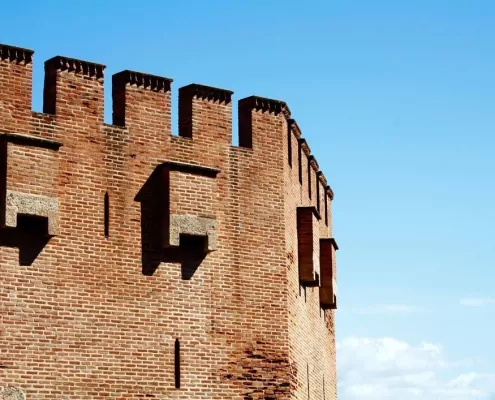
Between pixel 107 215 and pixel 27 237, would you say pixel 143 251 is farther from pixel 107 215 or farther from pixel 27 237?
pixel 27 237

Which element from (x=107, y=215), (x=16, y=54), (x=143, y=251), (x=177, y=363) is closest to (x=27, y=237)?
(x=107, y=215)

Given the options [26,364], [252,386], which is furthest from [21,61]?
[252,386]

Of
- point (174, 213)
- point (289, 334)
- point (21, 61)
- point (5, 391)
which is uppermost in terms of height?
point (21, 61)

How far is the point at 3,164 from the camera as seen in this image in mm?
16312

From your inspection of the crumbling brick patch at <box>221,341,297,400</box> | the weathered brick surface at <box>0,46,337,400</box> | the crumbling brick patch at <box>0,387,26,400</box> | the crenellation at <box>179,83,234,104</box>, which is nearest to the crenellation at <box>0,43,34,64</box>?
the weathered brick surface at <box>0,46,337,400</box>

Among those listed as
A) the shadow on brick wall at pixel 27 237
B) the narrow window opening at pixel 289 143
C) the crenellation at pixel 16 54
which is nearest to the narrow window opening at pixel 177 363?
the shadow on brick wall at pixel 27 237

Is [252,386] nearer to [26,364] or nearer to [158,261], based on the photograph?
[158,261]

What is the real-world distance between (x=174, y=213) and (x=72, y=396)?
130 inches

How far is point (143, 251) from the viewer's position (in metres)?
17.5

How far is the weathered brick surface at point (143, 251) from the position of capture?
1636 cm

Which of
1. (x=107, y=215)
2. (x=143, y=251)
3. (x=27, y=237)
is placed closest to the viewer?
(x=27, y=237)

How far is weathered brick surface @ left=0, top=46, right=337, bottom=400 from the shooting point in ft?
53.7

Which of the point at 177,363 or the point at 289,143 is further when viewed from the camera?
the point at 289,143

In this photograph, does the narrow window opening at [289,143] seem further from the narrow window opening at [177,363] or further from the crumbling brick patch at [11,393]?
the crumbling brick patch at [11,393]
